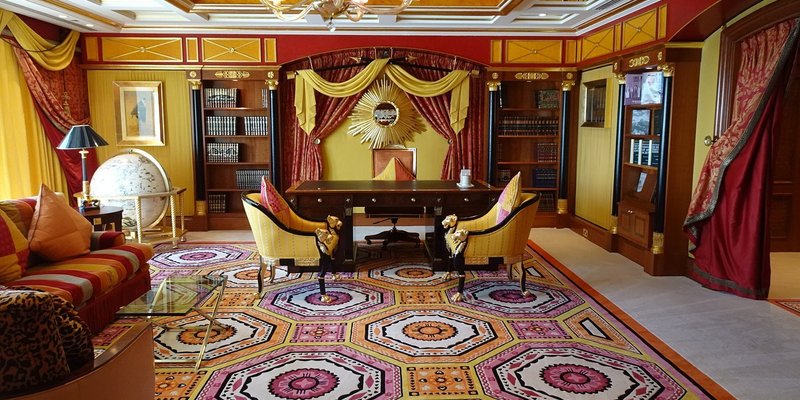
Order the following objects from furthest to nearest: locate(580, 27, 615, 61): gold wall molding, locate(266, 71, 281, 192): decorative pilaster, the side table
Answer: locate(266, 71, 281, 192): decorative pilaster, locate(580, 27, 615, 61): gold wall molding, the side table

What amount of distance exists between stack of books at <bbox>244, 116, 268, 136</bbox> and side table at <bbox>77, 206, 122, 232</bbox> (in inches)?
93.0

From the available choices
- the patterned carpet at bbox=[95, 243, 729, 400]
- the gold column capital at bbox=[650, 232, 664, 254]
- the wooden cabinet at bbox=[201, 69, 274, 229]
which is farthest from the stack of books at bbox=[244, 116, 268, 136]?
the gold column capital at bbox=[650, 232, 664, 254]

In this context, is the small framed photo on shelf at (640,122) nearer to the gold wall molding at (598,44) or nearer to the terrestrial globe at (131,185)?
the gold wall molding at (598,44)

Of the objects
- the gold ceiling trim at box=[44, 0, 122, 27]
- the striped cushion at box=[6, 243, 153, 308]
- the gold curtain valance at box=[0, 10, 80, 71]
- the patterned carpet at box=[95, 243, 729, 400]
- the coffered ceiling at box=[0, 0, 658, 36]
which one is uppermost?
the coffered ceiling at box=[0, 0, 658, 36]

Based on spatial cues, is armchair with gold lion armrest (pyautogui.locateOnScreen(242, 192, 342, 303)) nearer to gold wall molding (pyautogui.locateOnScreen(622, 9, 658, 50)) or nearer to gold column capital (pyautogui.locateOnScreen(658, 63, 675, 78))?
gold column capital (pyautogui.locateOnScreen(658, 63, 675, 78))

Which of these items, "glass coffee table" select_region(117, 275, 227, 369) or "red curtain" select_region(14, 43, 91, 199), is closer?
"glass coffee table" select_region(117, 275, 227, 369)

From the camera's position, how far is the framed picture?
24.8ft

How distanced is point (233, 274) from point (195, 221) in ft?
8.49

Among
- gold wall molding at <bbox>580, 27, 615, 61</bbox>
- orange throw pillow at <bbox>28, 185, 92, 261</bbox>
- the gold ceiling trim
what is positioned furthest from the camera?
gold wall molding at <bbox>580, 27, 615, 61</bbox>

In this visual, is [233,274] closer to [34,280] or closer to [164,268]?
[164,268]

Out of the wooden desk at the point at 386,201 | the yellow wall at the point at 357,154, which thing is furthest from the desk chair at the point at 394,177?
the wooden desk at the point at 386,201

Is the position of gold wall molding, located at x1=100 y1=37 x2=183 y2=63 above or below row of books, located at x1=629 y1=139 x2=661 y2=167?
above

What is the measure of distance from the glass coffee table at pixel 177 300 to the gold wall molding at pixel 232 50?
425cm

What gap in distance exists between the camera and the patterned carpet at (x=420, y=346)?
3221mm
